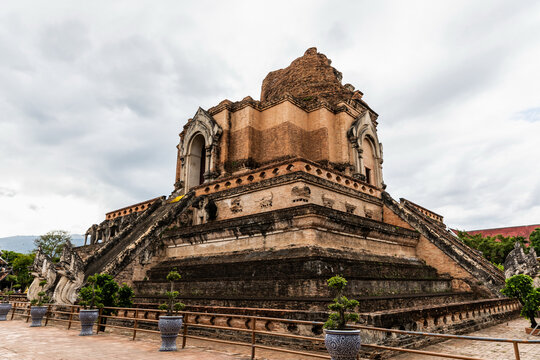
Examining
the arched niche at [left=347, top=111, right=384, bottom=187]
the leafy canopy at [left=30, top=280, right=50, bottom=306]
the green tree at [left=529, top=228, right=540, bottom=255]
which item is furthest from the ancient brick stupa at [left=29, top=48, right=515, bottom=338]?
the green tree at [left=529, top=228, right=540, bottom=255]

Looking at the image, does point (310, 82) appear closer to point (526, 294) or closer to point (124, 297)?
point (526, 294)

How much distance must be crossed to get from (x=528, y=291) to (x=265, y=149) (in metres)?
12.2

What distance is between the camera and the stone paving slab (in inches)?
269

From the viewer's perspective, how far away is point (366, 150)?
67.3ft

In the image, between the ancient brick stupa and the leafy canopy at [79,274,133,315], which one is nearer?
the ancient brick stupa

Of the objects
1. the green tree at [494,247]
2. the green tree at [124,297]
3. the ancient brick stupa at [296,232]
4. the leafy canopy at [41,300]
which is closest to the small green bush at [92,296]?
the green tree at [124,297]

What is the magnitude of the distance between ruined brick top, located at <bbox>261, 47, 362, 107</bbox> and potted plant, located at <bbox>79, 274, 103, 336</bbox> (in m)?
12.6

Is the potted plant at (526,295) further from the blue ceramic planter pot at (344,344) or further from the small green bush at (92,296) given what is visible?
the small green bush at (92,296)

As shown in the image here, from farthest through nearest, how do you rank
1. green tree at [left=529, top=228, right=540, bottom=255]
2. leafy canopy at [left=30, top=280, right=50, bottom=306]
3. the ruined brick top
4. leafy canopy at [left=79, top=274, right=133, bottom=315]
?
green tree at [left=529, top=228, right=540, bottom=255], the ruined brick top, leafy canopy at [left=30, top=280, right=50, bottom=306], leafy canopy at [left=79, top=274, right=133, bottom=315]

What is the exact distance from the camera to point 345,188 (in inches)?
583

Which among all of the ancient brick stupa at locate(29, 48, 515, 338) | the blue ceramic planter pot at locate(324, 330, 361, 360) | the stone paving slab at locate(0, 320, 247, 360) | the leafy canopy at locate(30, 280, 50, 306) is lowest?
the stone paving slab at locate(0, 320, 247, 360)

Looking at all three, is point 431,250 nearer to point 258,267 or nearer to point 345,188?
point 345,188

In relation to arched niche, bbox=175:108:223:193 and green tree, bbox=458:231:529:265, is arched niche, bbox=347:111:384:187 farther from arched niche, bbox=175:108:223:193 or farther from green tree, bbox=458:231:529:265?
green tree, bbox=458:231:529:265

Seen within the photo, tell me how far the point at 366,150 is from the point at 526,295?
11811mm
